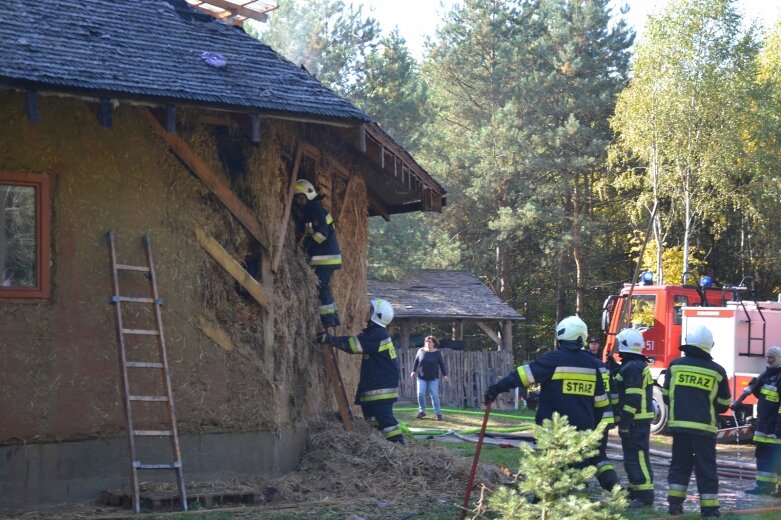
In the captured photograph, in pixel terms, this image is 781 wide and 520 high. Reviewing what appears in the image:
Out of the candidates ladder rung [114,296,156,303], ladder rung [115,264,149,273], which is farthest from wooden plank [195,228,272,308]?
ladder rung [114,296,156,303]

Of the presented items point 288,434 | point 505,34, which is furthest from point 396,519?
point 505,34

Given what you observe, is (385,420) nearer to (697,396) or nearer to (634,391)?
(634,391)

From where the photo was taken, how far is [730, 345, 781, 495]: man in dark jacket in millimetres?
13125

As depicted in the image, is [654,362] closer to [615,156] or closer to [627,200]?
[615,156]

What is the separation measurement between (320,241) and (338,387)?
6.00 feet

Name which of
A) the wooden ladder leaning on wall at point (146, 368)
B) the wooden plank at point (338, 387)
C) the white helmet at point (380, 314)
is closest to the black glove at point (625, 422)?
the white helmet at point (380, 314)

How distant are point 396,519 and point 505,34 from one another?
3396 centimetres

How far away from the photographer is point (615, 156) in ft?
119

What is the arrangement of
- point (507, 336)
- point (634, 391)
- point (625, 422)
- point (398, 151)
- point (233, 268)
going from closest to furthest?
point (233, 268) < point (634, 391) < point (625, 422) < point (398, 151) < point (507, 336)

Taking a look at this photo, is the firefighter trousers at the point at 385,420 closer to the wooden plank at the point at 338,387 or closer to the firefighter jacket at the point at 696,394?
the wooden plank at the point at 338,387

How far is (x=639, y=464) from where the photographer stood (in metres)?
11.6

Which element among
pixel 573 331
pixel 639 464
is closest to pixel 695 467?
pixel 639 464

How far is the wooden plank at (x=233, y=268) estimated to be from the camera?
11.3m

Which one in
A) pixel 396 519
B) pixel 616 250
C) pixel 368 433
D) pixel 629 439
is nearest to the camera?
pixel 396 519
